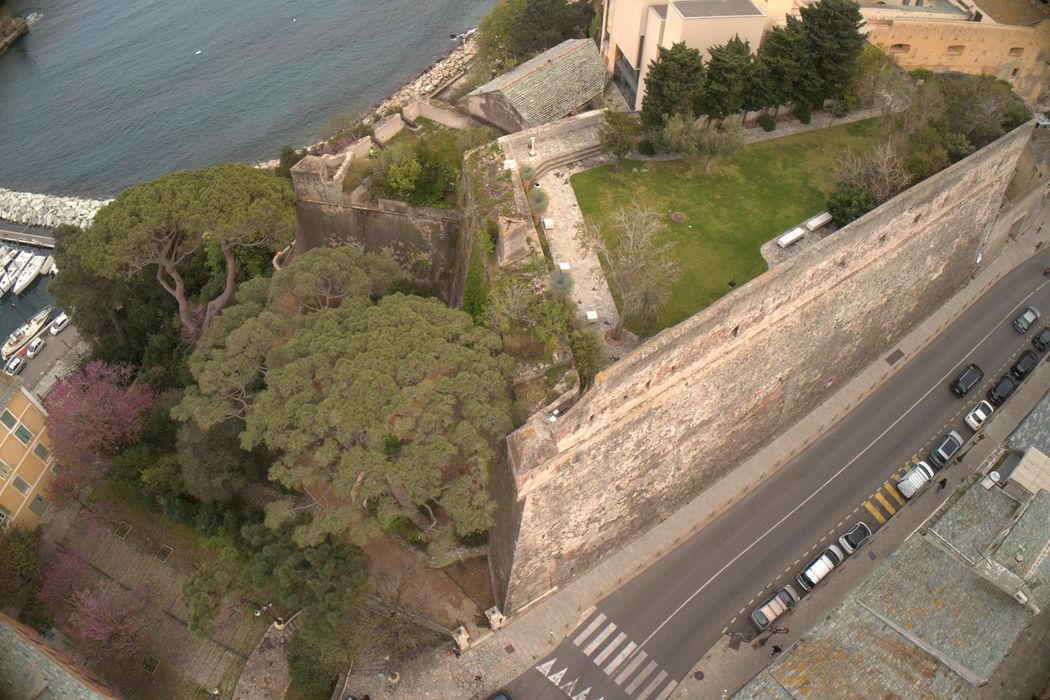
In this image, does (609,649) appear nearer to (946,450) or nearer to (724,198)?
(946,450)

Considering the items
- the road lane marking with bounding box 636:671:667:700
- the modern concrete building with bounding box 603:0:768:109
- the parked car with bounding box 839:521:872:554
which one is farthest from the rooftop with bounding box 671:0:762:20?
the road lane marking with bounding box 636:671:667:700


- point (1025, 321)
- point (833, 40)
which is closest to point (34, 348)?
point (833, 40)

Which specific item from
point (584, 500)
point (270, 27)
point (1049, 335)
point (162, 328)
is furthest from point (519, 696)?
point (270, 27)

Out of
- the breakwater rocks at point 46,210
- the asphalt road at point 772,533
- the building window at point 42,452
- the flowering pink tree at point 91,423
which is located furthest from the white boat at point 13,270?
the asphalt road at point 772,533

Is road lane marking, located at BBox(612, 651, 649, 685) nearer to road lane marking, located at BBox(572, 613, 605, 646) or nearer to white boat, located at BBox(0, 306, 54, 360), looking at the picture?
road lane marking, located at BBox(572, 613, 605, 646)

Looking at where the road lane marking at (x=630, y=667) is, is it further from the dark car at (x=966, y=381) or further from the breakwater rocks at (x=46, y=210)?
the breakwater rocks at (x=46, y=210)
